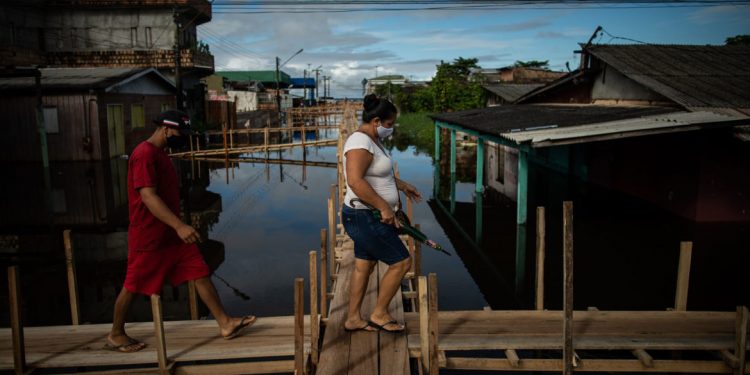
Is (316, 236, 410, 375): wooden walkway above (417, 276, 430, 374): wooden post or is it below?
below

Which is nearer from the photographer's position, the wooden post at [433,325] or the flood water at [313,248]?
the wooden post at [433,325]

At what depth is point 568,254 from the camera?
3.93 metres

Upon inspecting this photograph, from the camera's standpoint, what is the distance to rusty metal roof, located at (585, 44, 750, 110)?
1271 centimetres

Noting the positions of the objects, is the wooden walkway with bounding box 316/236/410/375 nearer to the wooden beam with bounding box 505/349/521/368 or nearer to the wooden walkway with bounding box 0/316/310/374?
the wooden walkway with bounding box 0/316/310/374

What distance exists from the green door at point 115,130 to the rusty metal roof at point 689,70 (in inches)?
711

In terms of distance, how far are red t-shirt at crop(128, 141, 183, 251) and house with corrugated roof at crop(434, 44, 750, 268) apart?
7.35 m

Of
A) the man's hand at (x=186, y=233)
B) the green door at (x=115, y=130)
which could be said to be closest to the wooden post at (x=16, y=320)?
the man's hand at (x=186, y=233)

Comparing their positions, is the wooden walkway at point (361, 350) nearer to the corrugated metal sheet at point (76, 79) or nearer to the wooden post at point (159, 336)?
the wooden post at point (159, 336)

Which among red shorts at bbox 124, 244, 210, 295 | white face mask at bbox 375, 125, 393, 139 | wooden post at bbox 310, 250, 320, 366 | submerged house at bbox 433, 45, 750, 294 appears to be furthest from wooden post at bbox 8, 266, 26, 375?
submerged house at bbox 433, 45, 750, 294

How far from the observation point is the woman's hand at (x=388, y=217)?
386 cm

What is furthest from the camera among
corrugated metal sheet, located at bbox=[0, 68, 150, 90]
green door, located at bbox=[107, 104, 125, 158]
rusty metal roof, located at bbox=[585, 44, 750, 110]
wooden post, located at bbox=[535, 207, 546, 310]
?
green door, located at bbox=[107, 104, 125, 158]

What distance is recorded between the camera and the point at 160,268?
13.1 feet

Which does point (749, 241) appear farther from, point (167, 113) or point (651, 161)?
point (167, 113)

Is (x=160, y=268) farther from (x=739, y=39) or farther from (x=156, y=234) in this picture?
(x=739, y=39)
